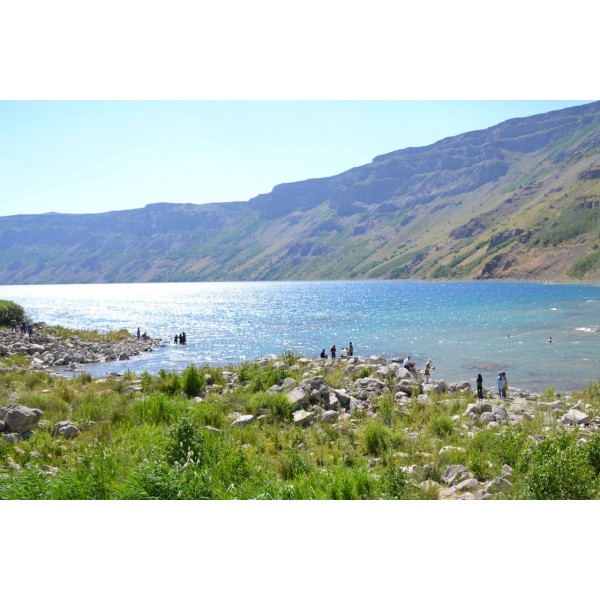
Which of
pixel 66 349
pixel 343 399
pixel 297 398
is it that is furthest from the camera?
pixel 66 349

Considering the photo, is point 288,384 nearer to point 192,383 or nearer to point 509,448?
point 192,383

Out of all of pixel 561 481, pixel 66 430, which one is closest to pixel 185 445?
pixel 66 430

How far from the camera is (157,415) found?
49.1 ft

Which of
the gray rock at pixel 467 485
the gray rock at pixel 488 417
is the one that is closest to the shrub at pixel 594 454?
the gray rock at pixel 467 485

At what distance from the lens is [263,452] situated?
11938mm

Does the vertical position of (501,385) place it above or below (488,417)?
below

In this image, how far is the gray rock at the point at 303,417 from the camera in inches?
599

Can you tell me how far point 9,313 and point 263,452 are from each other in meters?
60.1

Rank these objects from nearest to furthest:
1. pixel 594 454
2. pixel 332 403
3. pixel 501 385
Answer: pixel 594 454 < pixel 332 403 < pixel 501 385

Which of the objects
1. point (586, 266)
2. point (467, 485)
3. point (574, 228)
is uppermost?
point (574, 228)

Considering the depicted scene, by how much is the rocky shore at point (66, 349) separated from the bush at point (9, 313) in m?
4.90

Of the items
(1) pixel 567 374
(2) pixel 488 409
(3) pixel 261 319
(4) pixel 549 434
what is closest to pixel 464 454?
(4) pixel 549 434

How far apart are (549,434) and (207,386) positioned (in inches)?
586

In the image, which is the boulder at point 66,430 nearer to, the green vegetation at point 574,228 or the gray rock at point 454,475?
the gray rock at point 454,475
